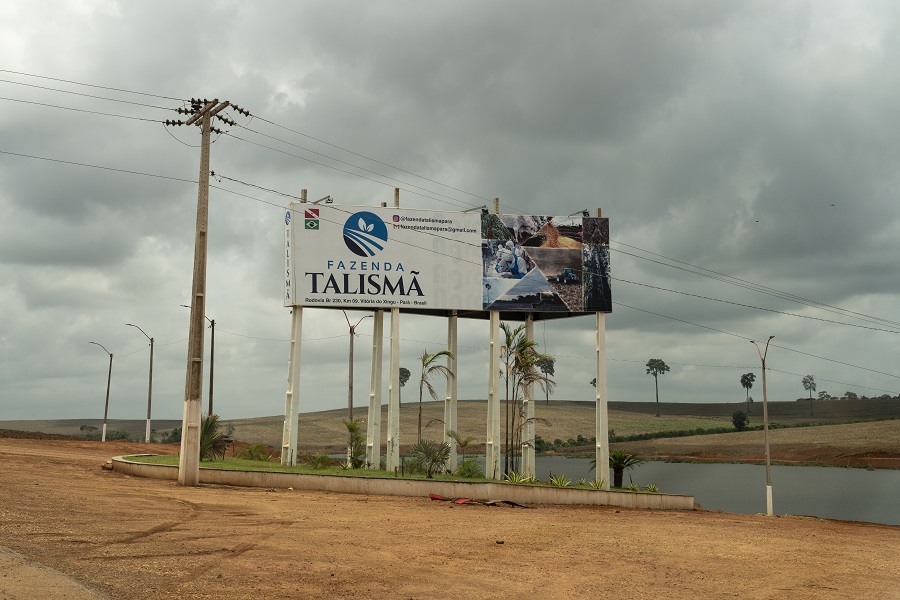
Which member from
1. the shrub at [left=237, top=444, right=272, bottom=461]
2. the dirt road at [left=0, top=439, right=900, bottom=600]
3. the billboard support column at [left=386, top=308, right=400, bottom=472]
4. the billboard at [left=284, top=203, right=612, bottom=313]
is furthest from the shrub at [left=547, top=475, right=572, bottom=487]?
the shrub at [left=237, top=444, right=272, bottom=461]

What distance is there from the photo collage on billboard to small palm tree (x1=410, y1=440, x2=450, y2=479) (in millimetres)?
7045

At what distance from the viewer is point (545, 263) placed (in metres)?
43.0

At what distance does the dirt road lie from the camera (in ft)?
50.8

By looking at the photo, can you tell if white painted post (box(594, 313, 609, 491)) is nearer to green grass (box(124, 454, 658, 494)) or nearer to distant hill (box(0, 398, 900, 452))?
green grass (box(124, 454, 658, 494))

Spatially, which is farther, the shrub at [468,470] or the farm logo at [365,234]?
the farm logo at [365,234]

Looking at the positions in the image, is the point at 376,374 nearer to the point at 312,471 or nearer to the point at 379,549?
the point at 312,471

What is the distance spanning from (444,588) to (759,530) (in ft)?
57.4

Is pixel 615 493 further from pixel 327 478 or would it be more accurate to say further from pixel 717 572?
pixel 717 572

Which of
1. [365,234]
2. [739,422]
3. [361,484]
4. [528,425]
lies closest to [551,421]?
[739,422]

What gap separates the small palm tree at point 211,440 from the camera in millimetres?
41534

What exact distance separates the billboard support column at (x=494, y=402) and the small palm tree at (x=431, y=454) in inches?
92.3

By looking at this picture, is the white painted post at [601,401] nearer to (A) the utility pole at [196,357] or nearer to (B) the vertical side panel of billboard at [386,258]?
(B) the vertical side panel of billboard at [386,258]

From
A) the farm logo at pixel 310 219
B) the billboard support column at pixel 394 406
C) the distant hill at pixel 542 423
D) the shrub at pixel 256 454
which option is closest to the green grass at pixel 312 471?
the billboard support column at pixel 394 406

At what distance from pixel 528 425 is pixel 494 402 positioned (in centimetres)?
297
